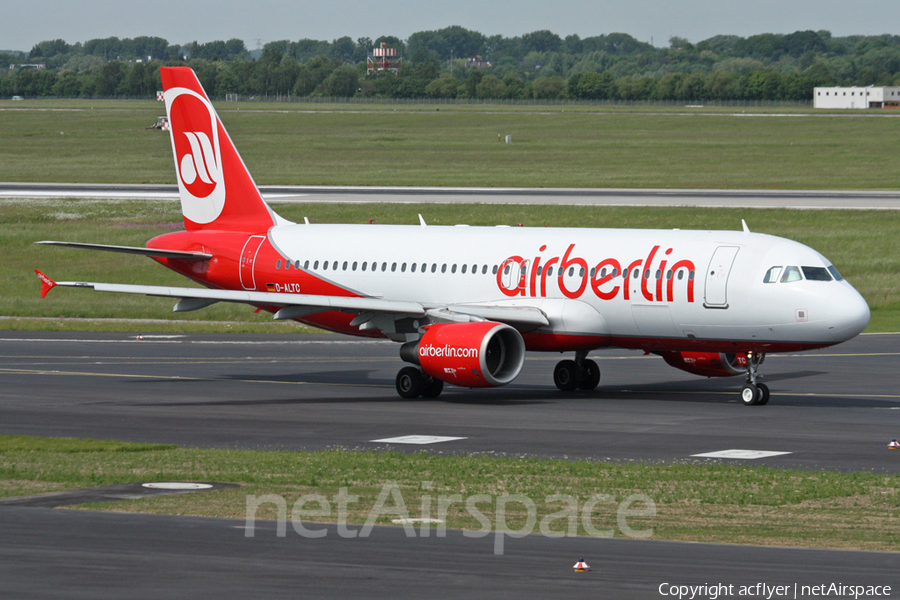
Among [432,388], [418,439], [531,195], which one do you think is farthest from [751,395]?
[531,195]

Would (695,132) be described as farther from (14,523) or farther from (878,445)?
(14,523)

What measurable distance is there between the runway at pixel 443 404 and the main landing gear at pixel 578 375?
0.47 metres

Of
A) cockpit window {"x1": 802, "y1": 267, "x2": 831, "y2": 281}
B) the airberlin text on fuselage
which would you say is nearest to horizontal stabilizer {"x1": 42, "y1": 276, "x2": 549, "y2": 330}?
the airberlin text on fuselage

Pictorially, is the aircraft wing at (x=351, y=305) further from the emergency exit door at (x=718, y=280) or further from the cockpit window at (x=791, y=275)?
the cockpit window at (x=791, y=275)

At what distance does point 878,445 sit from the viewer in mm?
29500

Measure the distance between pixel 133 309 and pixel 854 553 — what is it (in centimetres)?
5324

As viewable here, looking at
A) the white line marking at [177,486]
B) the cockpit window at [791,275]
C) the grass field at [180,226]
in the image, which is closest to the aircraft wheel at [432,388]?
the cockpit window at [791,275]

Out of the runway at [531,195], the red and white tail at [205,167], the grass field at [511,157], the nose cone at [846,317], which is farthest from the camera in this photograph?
the grass field at [511,157]

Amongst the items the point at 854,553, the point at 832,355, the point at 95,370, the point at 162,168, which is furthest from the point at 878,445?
the point at 162,168

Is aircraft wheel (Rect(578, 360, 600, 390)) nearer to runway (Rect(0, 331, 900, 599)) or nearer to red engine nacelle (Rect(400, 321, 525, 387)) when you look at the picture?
runway (Rect(0, 331, 900, 599))

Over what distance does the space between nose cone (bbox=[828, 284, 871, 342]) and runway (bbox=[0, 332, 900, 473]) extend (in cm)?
203

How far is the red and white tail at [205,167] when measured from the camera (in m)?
46.1

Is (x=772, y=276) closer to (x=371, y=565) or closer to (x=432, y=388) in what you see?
(x=432, y=388)

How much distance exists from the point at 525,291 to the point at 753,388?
6976mm
